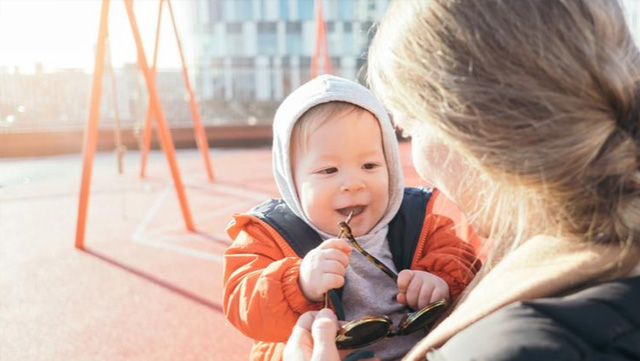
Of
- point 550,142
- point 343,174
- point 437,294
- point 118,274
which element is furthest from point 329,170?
point 118,274

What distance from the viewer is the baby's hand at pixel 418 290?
124 centimetres

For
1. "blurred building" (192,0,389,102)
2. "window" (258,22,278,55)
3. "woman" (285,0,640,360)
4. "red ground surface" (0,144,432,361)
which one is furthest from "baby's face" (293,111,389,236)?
"window" (258,22,278,55)

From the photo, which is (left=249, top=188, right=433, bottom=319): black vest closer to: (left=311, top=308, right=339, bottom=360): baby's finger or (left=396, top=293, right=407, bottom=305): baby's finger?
(left=396, top=293, right=407, bottom=305): baby's finger

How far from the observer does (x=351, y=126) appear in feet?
4.59

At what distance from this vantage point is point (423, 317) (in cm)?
114

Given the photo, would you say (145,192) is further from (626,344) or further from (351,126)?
(626,344)

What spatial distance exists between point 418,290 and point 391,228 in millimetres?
280

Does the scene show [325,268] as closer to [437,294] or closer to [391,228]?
[437,294]

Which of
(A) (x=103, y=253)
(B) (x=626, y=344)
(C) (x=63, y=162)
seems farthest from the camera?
(C) (x=63, y=162)

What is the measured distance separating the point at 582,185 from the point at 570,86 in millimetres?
122

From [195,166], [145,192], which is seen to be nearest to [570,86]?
[145,192]

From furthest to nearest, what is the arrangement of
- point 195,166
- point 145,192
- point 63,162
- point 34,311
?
point 63,162 → point 195,166 → point 145,192 → point 34,311

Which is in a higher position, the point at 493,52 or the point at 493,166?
the point at 493,52

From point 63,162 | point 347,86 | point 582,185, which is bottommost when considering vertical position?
point 63,162
